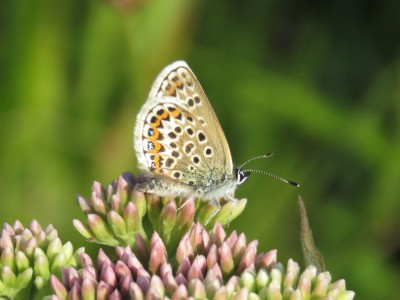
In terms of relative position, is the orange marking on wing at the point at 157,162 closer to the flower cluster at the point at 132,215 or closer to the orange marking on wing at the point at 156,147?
the orange marking on wing at the point at 156,147

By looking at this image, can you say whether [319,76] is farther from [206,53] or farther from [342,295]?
[342,295]

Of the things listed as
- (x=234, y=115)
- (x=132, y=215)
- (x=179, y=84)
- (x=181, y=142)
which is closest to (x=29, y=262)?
(x=132, y=215)

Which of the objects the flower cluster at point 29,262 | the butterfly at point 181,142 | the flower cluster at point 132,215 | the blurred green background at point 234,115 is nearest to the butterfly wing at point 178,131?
the butterfly at point 181,142

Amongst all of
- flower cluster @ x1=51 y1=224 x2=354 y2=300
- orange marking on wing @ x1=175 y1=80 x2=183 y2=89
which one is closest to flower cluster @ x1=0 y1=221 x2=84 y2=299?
flower cluster @ x1=51 y1=224 x2=354 y2=300

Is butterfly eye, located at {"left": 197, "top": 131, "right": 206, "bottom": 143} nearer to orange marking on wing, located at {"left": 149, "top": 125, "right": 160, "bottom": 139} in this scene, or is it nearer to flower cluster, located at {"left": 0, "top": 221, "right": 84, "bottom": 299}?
orange marking on wing, located at {"left": 149, "top": 125, "right": 160, "bottom": 139}

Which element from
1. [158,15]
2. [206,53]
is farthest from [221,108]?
[158,15]

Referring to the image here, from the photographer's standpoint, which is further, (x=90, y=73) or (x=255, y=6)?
(x=255, y=6)
